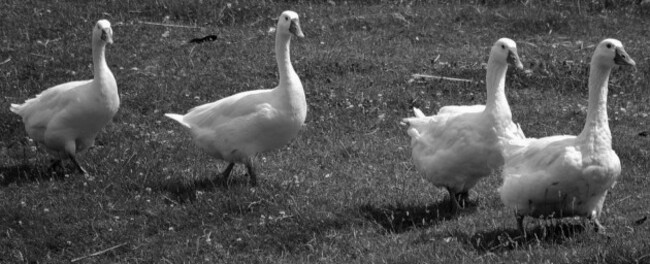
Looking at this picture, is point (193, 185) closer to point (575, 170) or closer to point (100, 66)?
point (100, 66)

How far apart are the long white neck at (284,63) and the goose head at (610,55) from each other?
2952 mm

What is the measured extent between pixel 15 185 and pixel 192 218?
2.13m

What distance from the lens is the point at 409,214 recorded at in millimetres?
9133

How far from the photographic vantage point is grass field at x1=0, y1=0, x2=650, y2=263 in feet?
28.5

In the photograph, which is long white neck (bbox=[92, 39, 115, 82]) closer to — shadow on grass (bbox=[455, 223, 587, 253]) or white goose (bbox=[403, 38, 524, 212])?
white goose (bbox=[403, 38, 524, 212])

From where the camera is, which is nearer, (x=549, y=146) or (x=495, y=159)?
(x=549, y=146)

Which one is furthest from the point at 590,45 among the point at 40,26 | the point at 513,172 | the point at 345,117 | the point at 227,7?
the point at 40,26

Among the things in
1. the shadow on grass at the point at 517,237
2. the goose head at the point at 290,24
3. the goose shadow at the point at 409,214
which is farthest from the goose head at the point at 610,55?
the goose head at the point at 290,24

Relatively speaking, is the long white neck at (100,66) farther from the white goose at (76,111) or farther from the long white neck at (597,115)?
the long white neck at (597,115)

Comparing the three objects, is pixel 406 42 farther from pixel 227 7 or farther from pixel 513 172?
pixel 513 172

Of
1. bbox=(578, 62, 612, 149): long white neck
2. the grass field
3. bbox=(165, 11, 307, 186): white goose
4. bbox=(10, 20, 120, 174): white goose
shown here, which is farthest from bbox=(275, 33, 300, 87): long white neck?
bbox=(578, 62, 612, 149): long white neck

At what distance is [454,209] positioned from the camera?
30.3 feet

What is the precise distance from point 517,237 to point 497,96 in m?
1.51

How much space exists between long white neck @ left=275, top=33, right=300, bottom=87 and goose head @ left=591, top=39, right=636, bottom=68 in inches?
116
